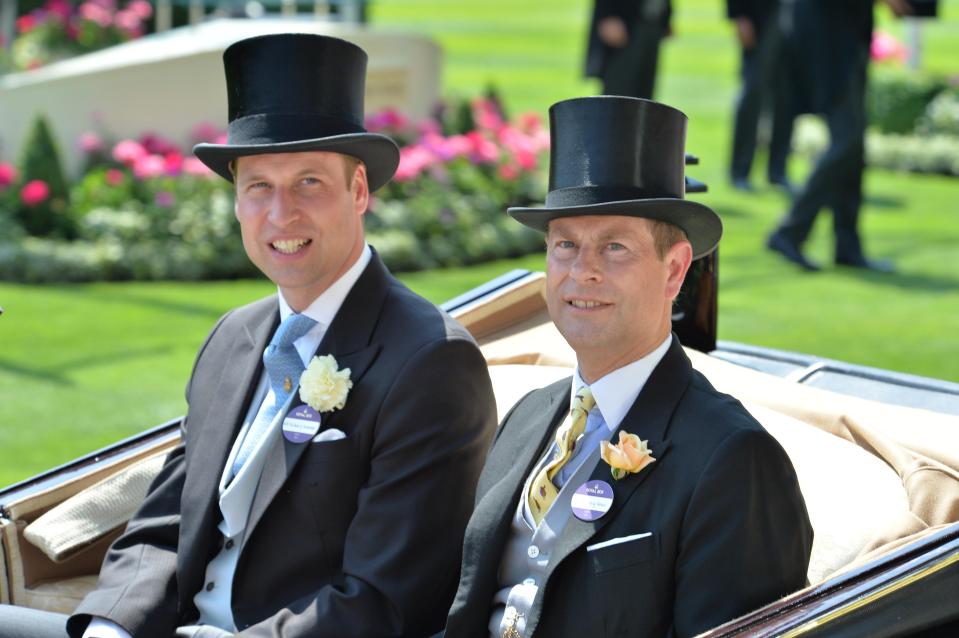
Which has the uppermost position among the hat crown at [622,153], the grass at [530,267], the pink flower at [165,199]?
the hat crown at [622,153]

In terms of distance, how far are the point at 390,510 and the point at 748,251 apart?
22.2 ft

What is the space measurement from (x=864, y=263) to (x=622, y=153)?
6573 millimetres

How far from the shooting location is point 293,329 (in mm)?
3191

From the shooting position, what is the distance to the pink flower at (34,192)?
8969 millimetres

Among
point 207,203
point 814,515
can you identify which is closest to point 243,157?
point 814,515

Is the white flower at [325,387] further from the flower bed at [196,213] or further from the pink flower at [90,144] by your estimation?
the pink flower at [90,144]

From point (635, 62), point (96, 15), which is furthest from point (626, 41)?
point (96, 15)

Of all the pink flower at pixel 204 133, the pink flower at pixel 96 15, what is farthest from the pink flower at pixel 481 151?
the pink flower at pixel 96 15

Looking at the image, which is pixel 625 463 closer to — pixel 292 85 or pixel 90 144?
pixel 292 85

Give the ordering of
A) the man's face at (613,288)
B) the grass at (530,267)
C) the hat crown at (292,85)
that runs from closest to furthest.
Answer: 1. the man's face at (613,288)
2. the hat crown at (292,85)
3. the grass at (530,267)

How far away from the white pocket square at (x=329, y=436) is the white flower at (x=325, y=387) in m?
0.05

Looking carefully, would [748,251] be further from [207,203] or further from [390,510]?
[390,510]

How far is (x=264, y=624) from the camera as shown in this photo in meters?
2.90

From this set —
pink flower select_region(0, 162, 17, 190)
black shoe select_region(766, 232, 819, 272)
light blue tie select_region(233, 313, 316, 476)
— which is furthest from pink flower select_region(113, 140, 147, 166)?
light blue tie select_region(233, 313, 316, 476)
